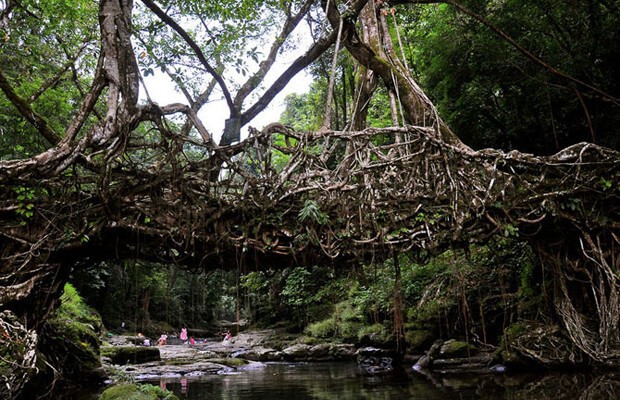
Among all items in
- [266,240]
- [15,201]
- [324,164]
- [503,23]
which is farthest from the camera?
[503,23]

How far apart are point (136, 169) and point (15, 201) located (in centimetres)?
136

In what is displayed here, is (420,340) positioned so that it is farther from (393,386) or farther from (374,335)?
(393,386)

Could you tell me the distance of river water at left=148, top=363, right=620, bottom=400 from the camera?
643 centimetres

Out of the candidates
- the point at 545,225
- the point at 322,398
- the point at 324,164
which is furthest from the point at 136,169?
the point at 545,225

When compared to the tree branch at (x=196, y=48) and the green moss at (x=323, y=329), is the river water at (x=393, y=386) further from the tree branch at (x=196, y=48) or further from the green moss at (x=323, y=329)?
the green moss at (x=323, y=329)

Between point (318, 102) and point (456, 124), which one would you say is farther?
point (318, 102)

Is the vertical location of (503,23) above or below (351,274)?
above

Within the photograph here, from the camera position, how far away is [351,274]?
6.80m

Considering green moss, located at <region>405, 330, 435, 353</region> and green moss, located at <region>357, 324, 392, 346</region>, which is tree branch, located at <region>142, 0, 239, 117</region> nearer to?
green moss, located at <region>405, 330, 435, 353</region>

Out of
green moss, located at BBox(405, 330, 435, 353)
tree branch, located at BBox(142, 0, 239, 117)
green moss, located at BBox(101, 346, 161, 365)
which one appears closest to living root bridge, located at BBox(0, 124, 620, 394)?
tree branch, located at BBox(142, 0, 239, 117)

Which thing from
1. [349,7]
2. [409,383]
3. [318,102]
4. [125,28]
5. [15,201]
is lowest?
[409,383]

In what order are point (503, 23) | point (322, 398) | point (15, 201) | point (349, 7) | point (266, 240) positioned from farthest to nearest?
point (503, 23) → point (349, 7) → point (322, 398) → point (266, 240) → point (15, 201)

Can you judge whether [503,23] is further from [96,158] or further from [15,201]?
[15,201]

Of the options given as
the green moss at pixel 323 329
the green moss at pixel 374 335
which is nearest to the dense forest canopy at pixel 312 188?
the green moss at pixel 374 335
